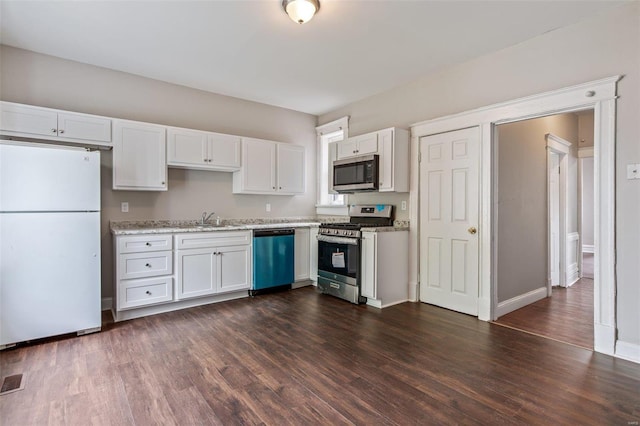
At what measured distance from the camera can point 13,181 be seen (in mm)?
2633

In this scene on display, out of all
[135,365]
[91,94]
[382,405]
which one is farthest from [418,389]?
[91,94]

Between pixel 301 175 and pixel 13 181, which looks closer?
pixel 13 181

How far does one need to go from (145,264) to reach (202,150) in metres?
1.51

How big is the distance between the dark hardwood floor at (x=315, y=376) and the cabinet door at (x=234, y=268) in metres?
0.69

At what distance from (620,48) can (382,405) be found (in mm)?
3167

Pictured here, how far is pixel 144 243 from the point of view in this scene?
340cm

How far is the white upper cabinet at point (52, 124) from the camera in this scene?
2.99 metres

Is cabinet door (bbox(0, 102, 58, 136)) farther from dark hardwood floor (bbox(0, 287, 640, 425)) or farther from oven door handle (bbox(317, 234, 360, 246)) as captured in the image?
oven door handle (bbox(317, 234, 360, 246))

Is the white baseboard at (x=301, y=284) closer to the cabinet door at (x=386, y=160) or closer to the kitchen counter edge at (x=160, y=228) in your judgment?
the kitchen counter edge at (x=160, y=228)

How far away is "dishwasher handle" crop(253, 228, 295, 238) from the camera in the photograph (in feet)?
13.7

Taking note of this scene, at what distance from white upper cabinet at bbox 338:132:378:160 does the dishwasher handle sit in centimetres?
127

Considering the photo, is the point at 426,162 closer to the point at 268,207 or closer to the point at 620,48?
the point at 620,48

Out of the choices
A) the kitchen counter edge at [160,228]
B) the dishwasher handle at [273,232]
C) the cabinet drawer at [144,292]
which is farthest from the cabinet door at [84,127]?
the dishwasher handle at [273,232]

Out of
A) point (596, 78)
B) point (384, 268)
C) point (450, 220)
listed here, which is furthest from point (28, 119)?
point (596, 78)
